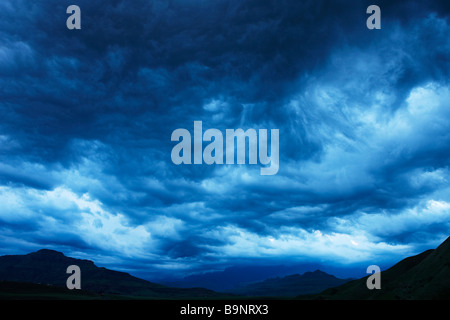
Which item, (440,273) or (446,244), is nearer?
(440,273)

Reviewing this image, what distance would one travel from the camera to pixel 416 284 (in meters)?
121

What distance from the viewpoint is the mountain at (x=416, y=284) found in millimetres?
107000

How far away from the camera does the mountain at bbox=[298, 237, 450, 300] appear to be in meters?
107

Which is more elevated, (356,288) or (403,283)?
(403,283)
